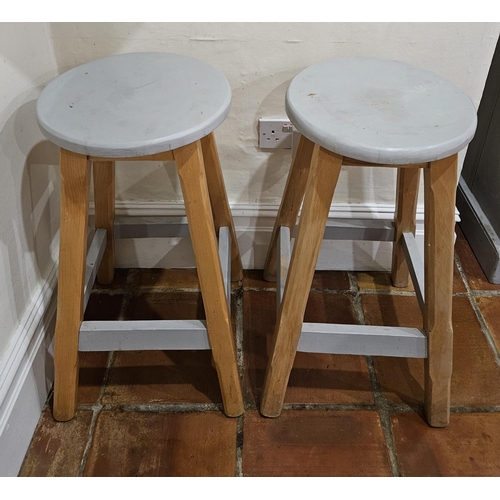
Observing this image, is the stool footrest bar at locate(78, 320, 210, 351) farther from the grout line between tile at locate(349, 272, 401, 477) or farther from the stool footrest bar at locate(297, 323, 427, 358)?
the grout line between tile at locate(349, 272, 401, 477)

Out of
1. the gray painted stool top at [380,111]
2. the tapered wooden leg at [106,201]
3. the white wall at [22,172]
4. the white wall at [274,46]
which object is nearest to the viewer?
the gray painted stool top at [380,111]

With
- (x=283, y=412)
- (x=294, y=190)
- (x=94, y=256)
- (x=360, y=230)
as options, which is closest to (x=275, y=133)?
(x=294, y=190)

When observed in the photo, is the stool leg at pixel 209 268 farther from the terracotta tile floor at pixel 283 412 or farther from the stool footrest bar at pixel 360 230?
the stool footrest bar at pixel 360 230

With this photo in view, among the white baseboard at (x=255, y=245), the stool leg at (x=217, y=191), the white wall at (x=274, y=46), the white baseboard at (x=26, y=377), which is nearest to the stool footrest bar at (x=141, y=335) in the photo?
the white baseboard at (x=26, y=377)

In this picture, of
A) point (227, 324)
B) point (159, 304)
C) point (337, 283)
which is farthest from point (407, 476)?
point (159, 304)

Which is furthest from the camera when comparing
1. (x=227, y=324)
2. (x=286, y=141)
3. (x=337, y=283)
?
(x=337, y=283)

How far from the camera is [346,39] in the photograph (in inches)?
51.6

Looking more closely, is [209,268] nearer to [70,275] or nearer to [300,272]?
[300,272]

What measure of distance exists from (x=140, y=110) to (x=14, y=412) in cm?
73

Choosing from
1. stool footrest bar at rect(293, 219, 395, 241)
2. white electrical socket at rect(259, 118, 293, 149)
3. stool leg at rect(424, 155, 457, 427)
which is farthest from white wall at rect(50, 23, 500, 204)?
stool leg at rect(424, 155, 457, 427)

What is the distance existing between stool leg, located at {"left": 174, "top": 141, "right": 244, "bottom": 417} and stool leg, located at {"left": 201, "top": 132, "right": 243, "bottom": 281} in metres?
0.28

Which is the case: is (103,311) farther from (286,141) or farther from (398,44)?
(398,44)

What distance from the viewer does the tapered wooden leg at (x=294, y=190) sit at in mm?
1312

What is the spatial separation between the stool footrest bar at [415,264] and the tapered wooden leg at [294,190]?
12.7 inches
